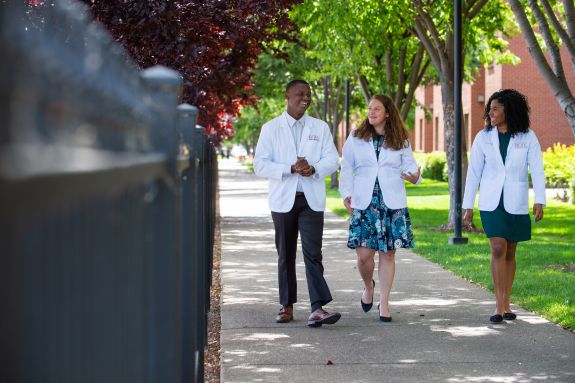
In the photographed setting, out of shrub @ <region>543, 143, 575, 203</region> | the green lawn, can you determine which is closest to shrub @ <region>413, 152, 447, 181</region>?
shrub @ <region>543, 143, 575, 203</region>

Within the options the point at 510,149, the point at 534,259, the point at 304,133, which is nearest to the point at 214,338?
the point at 304,133

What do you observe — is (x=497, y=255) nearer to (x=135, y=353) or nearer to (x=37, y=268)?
(x=135, y=353)

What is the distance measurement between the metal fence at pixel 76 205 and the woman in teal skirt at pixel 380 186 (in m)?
5.96

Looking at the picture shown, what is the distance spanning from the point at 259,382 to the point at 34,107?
516cm

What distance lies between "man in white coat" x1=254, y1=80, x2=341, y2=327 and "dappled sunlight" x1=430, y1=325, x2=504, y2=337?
79 cm

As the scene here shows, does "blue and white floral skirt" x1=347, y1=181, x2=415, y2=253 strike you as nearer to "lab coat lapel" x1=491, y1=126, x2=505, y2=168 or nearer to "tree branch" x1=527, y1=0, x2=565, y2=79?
"lab coat lapel" x1=491, y1=126, x2=505, y2=168

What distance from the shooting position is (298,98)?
8133 millimetres

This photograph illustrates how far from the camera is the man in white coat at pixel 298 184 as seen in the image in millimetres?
8102

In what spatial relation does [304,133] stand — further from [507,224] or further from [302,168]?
[507,224]

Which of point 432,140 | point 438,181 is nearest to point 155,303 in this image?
point 438,181

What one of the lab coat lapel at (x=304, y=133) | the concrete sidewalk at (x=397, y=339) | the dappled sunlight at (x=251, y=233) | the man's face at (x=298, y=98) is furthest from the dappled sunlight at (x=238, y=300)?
the dappled sunlight at (x=251, y=233)

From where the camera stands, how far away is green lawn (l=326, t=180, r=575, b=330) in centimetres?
924

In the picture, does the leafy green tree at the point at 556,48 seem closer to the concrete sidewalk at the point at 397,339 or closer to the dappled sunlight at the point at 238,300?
the concrete sidewalk at the point at 397,339

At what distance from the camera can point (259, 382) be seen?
596 centimetres
